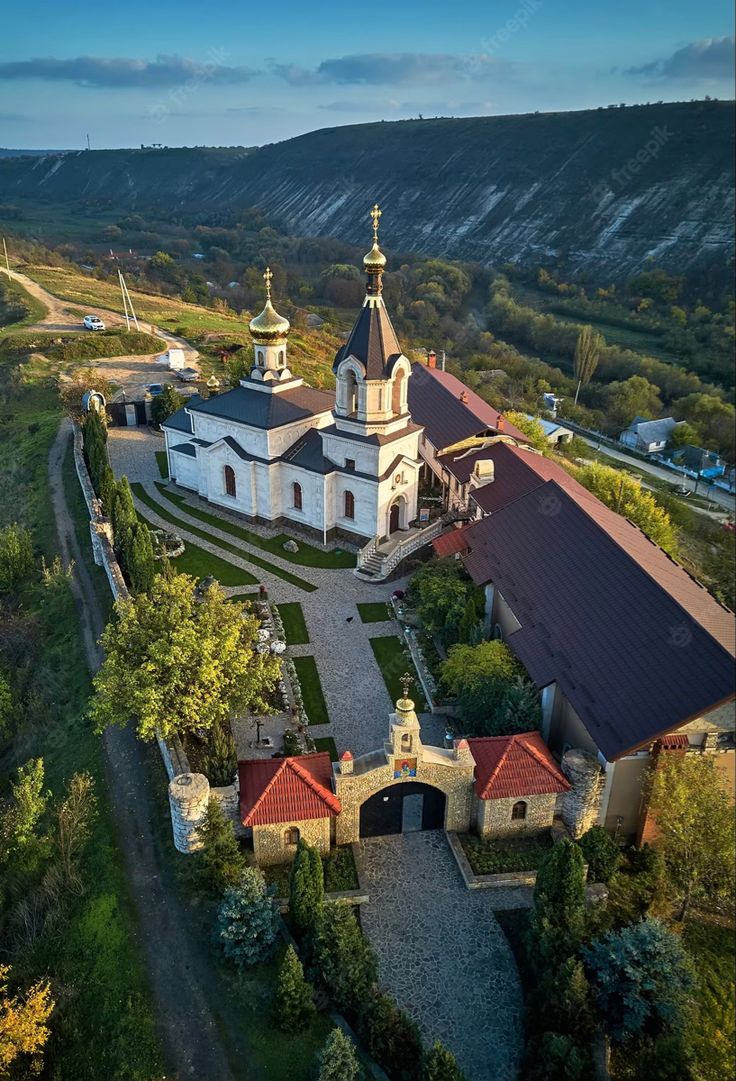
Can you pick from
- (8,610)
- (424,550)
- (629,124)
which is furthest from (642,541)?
(629,124)

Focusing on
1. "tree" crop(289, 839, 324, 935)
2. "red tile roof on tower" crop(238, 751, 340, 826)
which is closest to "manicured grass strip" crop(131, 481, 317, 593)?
"red tile roof on tower" crop(238, 751, 340, 826)

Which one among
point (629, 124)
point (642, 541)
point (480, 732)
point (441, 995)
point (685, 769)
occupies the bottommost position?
point (441, 995)

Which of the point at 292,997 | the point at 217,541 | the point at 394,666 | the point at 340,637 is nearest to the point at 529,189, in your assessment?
the point at 217,541

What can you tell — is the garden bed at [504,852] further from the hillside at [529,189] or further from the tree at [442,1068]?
the hillside at [529,189]

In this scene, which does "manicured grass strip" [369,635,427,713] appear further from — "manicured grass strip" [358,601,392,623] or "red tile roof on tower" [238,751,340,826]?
"red tile roof on tower" [238,751,340,826]

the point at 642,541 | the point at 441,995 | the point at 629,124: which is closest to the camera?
the point at 441,995

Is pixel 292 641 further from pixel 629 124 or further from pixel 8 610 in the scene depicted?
pixel 629 124

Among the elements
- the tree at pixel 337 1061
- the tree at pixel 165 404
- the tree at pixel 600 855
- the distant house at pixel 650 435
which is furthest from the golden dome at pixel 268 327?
the distant house at pixel 650 435
